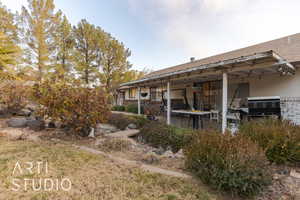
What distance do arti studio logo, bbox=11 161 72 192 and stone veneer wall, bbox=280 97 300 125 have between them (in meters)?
7.94

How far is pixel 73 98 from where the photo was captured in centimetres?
520

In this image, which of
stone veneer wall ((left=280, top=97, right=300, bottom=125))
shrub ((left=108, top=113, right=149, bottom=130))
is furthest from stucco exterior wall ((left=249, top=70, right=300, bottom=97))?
shrub ((left=108, top=113, right=149, bottom=130))

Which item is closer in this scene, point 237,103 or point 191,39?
point 237,103

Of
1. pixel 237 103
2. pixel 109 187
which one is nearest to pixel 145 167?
pixel 109 187

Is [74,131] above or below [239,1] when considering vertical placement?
below

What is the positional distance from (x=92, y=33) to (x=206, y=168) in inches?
662

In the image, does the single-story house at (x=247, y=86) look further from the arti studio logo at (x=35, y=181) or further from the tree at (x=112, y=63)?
the tree at (x=112, y=63)

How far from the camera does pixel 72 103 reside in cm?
523

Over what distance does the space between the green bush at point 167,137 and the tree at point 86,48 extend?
485 inches

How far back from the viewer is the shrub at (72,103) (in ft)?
17.2

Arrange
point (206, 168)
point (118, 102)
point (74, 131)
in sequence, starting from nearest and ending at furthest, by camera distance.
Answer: point (206, 168) < point (74, 131) < point (118, 102)

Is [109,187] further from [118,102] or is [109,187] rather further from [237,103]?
[118,102]

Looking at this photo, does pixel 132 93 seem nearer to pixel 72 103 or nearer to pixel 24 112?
pixel 24 112

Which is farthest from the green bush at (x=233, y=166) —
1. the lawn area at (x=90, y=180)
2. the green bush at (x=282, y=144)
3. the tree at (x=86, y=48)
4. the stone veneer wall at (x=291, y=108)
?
the tree at (x=86, y=48)
